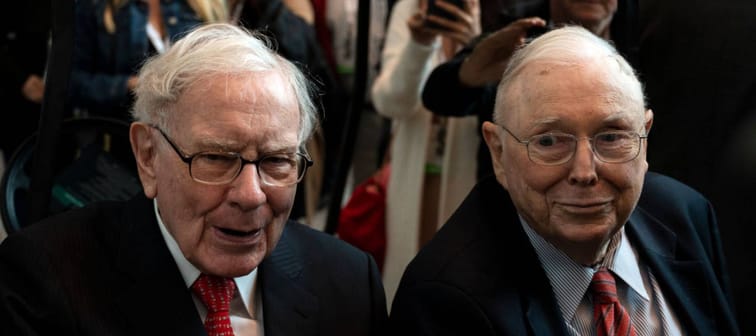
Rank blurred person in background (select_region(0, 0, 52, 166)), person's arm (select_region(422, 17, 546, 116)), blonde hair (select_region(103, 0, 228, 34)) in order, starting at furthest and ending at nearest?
1. blurred person in background (select_region(0, 0, 52, 166))
2. blonde hair (select_region(103, 0, 228, 34))
3. person's arm (select_region(422, 17, 546, 116))

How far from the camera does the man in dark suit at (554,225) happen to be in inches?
71.1

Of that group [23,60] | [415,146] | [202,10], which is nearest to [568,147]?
[415,146]

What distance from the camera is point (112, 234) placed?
73.4 inches

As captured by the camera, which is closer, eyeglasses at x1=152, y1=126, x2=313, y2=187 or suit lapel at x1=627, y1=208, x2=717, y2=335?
eyeglasses at x1=152, y1=126, x2=313, y2=187

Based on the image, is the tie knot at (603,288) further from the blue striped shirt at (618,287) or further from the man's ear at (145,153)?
the man's ear at (145,153)

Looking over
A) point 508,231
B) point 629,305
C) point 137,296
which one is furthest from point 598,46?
point 137,296

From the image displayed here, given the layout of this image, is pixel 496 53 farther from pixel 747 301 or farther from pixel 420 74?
pixel 747 301

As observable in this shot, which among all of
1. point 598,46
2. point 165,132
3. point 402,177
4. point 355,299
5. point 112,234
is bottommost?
point 402,177

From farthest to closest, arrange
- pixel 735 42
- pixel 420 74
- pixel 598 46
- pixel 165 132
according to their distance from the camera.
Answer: pixel 420 74 < pixel 735 42 < pixel 598 46 < pixel 165 132

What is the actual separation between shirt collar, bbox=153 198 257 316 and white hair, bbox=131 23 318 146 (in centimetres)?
22

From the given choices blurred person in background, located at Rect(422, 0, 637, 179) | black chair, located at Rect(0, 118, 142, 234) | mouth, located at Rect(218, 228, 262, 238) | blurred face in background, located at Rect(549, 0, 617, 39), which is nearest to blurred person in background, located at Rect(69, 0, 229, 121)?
black chair, located at Rect(0, 118, 142, 234)

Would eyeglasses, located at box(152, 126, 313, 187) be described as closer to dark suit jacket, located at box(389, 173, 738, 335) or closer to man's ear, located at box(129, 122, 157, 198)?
man's ear, located at box(129, 122, 157, 198)

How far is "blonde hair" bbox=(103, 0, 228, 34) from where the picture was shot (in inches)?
115

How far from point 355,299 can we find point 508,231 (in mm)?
333
